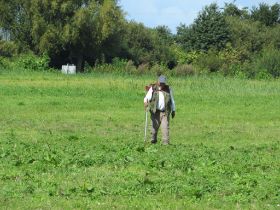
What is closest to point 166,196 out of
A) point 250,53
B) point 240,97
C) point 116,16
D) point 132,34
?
point 240,97

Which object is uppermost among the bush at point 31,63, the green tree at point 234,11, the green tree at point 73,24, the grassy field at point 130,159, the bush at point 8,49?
the green tree at point 234,11

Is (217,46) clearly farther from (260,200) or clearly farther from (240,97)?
(260,200)

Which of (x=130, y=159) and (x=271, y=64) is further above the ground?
(x=271, y=64)

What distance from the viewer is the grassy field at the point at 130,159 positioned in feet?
33.3

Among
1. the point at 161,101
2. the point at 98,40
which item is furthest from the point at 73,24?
the point at 161,101

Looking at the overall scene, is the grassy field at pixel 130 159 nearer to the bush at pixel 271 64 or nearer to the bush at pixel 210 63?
the bush at pixel 271 64

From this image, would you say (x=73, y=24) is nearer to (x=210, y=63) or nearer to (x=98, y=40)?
(x=98, y=40)

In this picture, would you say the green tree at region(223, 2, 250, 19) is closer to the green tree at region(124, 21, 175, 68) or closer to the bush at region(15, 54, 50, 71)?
the green tree at region(124, 21, 175, 68)

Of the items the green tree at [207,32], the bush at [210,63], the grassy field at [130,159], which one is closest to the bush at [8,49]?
the bush at [210,63]

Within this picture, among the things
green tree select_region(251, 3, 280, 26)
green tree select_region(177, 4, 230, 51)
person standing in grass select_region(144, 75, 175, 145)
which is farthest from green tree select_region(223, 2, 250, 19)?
person standing in grass select_region(144, 75, 175, 145)

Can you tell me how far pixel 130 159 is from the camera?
46.2 ft

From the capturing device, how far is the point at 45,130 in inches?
898

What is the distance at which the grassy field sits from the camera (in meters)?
10.1

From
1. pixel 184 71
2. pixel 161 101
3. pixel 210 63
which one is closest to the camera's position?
pixel 161 101
